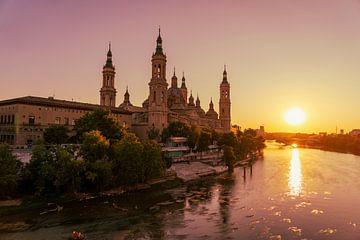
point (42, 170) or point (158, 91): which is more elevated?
point (158, 91)

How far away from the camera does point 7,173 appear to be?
136 ft

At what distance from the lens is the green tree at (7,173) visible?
134ft

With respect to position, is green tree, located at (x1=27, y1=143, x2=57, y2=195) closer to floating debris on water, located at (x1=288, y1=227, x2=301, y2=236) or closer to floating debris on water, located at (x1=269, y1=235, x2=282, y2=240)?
floating debris on water, located at (x1=269, y1=235, x2=282, y2=240)

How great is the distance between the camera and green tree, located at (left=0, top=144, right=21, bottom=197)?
4072 cm

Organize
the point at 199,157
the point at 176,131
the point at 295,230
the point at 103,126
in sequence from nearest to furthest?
the point at 295,230 < the point at 103,126 < the point at 199,157 < the point at 176,131

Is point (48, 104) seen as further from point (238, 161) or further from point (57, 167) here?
point (238, 161)

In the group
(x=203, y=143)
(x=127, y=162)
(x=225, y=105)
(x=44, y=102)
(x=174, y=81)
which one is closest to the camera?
(x=127, y=162)

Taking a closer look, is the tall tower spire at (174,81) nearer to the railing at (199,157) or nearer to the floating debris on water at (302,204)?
the railing at (199,157)

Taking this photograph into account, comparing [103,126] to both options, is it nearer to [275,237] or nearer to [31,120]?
[31,120]

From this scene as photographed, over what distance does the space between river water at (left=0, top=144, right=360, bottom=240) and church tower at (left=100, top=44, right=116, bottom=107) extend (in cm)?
7136

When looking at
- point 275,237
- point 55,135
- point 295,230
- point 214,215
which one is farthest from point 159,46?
point 275,237

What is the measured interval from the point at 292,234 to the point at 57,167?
31362 mm

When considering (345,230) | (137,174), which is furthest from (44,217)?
(345,230)

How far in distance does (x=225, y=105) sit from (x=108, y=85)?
70372mm
